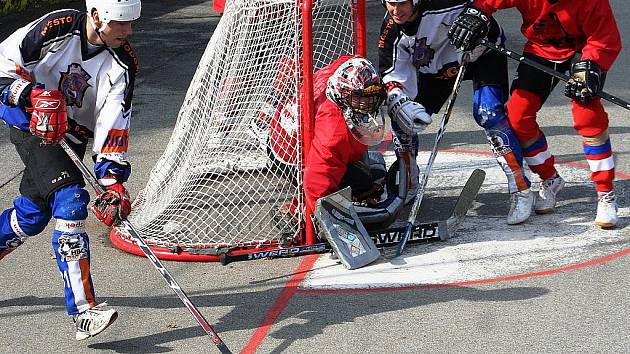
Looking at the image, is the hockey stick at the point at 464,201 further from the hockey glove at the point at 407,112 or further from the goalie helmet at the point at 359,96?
the goalie helmet at the point at 359,96

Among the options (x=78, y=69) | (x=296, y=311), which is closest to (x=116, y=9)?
(x=78, y=69)

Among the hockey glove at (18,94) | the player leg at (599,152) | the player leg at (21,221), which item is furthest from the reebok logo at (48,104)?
the player leg at (599,152)

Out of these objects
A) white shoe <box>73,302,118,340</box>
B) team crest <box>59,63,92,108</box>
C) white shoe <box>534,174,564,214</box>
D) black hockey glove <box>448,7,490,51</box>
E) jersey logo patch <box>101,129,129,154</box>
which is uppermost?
team crest <box>59,63,92,108</box>

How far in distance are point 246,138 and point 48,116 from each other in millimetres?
1803

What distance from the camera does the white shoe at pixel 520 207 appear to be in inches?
235

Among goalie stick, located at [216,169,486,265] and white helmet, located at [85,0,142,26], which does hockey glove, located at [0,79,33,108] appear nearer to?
white helmet, located at [85,0,142,26]

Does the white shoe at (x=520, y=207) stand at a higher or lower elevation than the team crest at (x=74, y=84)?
lower

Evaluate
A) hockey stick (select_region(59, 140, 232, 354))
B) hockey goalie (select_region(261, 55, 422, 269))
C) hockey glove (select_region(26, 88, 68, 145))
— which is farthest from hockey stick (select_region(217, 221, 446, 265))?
hockey glove (select_region(26, 88, 68, 145))

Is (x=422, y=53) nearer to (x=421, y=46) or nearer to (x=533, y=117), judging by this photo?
(x=421, y=46)

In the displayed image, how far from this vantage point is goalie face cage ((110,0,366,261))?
18.6ft

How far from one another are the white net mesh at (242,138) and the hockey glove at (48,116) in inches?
55.0

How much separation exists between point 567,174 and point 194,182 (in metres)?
2.49

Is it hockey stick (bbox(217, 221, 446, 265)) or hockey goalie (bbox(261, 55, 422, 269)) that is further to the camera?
hockey stick (bbox(217, 221, 446, 265))

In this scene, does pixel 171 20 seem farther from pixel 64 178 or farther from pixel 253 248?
pixel 64 178
